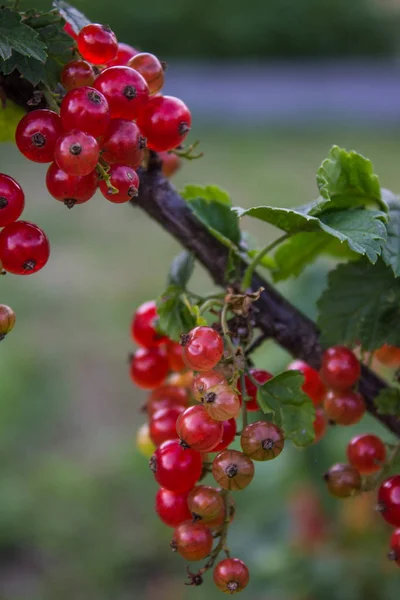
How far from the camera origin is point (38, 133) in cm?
71

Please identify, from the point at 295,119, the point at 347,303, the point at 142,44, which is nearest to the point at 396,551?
the point at 347,303

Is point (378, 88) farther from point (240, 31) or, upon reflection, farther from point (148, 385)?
point (148, 385)

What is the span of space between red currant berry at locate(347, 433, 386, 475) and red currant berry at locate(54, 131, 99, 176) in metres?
0.46

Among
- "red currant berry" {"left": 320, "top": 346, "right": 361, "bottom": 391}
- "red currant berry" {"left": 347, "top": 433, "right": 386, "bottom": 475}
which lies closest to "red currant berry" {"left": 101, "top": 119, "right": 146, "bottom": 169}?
"red currant berry" {"left": 320, "top": 346, "right": 361, "bottom": 391}

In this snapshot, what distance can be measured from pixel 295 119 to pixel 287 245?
369 inches

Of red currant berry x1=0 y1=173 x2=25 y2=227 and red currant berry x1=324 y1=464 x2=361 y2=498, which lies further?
red currant berry x1=324 y1=464 x2=361 y2=498

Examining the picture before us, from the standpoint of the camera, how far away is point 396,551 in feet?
2.79

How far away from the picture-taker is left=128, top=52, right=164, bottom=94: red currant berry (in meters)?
0.81

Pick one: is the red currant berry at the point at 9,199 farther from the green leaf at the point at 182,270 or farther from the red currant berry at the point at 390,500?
the red currant berry at the point at 390,500

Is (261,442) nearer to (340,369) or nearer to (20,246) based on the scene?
(340,369)

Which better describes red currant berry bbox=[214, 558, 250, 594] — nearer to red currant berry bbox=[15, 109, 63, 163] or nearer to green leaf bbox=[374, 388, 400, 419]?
green leaf bbox=[374, 388, 400, 419]

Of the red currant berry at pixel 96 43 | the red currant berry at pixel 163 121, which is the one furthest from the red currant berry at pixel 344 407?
the red currant berry at pixel 96 43

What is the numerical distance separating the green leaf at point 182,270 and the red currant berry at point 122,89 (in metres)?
0.27

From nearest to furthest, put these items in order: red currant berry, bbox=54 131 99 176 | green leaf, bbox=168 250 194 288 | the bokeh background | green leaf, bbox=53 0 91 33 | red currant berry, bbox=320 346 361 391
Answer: red currant berry, bbox=54 131 99 176 → green leaf, bbox=53 0 91 33 → red currant berry, bbox=320 346 361 391 → green leaf, bbox=168 250 194 288 → the bokeh background
